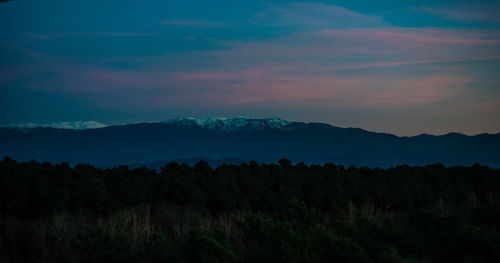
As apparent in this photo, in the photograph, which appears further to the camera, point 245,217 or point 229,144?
point 229,144

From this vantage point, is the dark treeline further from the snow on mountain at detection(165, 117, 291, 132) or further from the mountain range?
the snow on mountain at detection(165, 117, 291, 132)

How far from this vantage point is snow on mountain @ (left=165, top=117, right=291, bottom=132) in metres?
184

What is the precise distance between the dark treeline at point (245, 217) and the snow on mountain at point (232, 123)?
164387mm

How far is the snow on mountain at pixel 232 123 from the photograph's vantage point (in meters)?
184

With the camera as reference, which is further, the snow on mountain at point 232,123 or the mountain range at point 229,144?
the snow on mountain at point 232,123

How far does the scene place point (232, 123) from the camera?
194 m

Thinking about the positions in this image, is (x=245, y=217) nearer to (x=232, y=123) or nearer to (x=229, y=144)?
Answer: (x=229, y=144)

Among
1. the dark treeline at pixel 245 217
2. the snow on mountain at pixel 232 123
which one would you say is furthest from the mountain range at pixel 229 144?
the dark treeline at pixel 245 217

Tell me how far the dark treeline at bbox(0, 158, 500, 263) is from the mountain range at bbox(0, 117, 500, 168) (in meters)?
90.3

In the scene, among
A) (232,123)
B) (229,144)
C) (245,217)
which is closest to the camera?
(245,217)

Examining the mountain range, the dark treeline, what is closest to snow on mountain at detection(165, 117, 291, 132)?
the mountain range

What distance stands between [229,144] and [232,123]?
93.2ft

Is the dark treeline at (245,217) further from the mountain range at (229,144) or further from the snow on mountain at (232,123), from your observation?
the snow on mountain at (232,123)

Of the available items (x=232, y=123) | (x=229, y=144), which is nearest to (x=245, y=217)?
(x=229, y=144)
